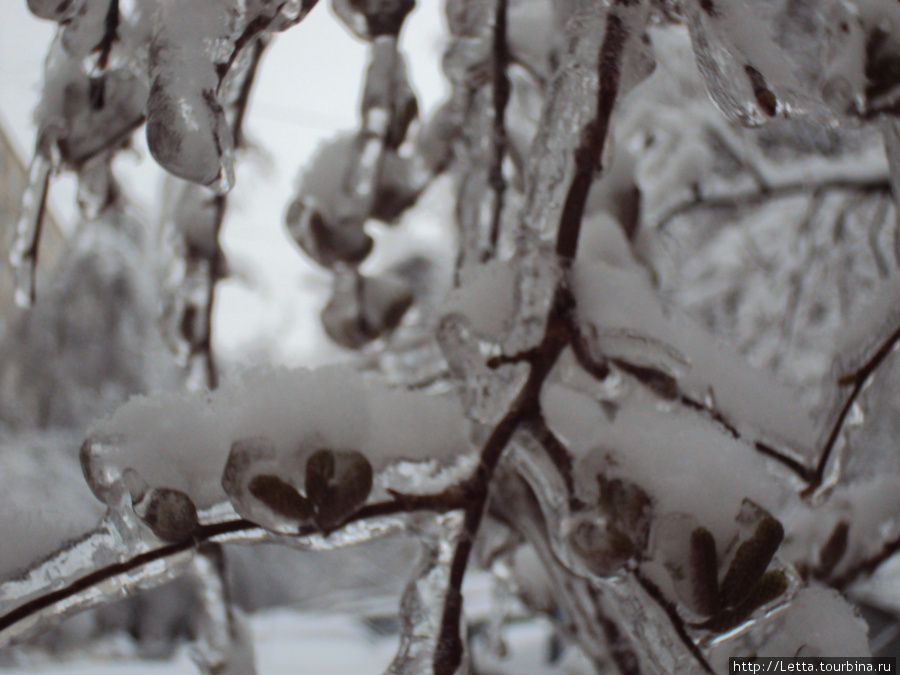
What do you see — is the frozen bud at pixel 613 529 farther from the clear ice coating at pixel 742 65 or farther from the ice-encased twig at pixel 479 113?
the ice-encased twig at pixel 479 113

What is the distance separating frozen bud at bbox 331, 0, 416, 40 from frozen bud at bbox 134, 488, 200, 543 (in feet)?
1.34

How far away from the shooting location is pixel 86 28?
36 cm

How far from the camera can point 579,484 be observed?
0.33 meters

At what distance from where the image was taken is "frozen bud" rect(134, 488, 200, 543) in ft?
0.91

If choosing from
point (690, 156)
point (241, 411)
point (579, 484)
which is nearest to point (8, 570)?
point (241, 411)

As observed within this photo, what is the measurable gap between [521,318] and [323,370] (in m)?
0.11

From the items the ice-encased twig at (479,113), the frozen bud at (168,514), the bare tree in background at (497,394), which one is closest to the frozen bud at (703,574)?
the bare tree in background at (497,394)

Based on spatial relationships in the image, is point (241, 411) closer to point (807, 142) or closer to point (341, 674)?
point (341, 674)

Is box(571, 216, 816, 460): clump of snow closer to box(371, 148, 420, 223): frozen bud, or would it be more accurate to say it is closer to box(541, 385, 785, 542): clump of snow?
box(541, 385, 785, 542): clump of snow

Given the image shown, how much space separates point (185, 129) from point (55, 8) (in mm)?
159

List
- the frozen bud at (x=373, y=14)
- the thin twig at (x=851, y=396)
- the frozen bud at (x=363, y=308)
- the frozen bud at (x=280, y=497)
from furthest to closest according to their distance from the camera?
the frozen bud at (x=363, y=308) → the frozen bud at (x=373, y=14) → the thin twig at (x=851, y=396) → the frozen bud at (x=280, y=497)

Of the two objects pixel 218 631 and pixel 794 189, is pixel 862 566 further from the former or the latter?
pixel 794 189

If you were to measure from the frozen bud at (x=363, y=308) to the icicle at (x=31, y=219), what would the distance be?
0.26 meters

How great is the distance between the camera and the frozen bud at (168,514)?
0.28m
